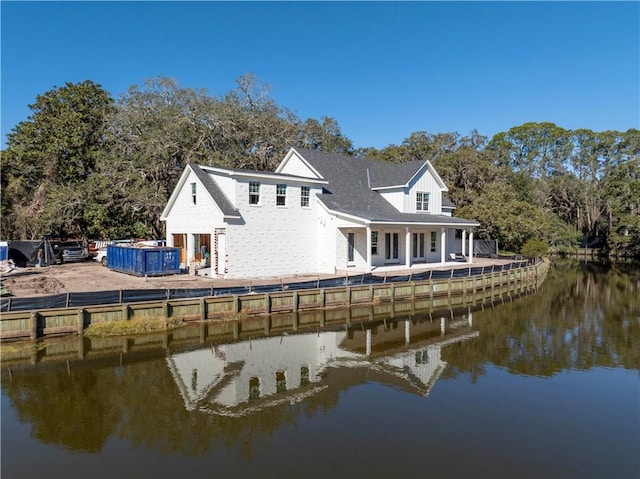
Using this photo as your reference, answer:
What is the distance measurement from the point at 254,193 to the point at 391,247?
11.5 metres

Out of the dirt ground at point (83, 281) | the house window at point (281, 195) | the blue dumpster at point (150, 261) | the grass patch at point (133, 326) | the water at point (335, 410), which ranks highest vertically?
the house window at point (281, 195)

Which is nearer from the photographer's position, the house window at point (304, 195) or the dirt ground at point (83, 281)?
the dirt ground at point (83, 281)

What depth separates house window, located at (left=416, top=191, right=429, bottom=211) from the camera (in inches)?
1372

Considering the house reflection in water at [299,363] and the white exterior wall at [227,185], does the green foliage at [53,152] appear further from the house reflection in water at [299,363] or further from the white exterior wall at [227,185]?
the house reflection in water at [299,363]

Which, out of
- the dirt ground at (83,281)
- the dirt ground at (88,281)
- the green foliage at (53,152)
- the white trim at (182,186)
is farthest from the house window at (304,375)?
the green foliage at (53,152)

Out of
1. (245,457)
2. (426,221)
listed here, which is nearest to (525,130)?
(426,221)

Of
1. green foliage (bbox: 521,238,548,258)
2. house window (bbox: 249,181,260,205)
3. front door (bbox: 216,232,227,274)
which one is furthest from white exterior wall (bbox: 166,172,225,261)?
green foliage (bbox: 521,238,548,258)

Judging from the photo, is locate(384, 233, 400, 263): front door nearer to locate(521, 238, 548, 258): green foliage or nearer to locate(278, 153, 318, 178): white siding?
locate(278, 153, 318, 178): white siding

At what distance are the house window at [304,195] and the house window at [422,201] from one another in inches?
403

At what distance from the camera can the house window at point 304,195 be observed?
28312mm

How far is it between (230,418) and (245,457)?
186 cm

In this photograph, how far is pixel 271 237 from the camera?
2669 centimetres

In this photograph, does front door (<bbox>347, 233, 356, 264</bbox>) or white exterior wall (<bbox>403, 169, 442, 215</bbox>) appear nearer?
front door (<bbox>347, 233, 356, 264</bbox>)

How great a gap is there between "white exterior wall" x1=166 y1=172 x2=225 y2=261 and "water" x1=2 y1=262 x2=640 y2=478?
10.6m
